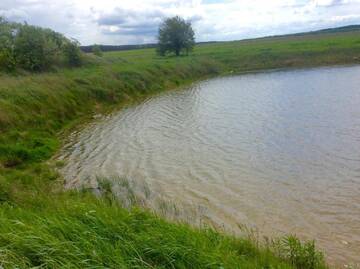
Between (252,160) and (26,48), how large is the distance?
81.5 ft

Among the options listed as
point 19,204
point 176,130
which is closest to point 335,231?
point 19,204

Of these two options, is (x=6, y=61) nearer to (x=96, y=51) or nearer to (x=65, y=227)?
(x=65, y=227)

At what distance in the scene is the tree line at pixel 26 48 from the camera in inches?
1121

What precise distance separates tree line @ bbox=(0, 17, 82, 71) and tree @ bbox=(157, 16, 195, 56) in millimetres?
35378

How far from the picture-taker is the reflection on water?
8320 mm

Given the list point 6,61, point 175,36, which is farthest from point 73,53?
point 175,36

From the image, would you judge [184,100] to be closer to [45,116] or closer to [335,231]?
[45,116]

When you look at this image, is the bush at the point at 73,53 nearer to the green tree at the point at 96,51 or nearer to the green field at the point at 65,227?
the green field at the point at 65,227

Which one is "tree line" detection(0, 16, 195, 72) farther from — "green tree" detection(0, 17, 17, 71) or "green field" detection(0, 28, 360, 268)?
"green field" detection(0, 28, 360, 268)

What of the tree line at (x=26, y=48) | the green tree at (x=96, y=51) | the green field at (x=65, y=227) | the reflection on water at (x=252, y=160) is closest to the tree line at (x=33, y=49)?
the tree line at (x=26, y=48)

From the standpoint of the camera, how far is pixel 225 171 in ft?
38.0

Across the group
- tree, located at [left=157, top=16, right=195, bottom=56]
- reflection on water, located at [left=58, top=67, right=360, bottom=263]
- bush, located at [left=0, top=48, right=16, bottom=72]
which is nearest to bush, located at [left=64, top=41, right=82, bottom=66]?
bush, located at [left=0, top=48, right=16, bottom=72]

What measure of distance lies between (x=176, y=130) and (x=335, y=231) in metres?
11.5

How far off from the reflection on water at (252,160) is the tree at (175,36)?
45071mm
